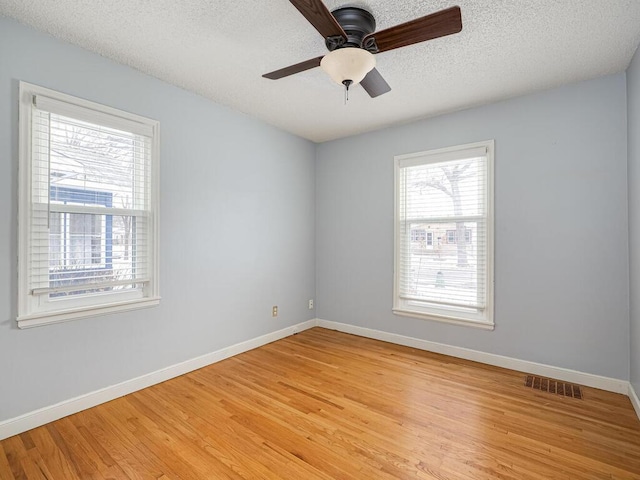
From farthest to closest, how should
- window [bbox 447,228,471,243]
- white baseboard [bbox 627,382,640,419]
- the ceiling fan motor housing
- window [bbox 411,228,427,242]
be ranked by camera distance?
window [bbox 411,228,427,242]
window [bbox 447,228,471,243]
white baseboard [bbox 627,382,640,419]
the ceiling fan motor housing

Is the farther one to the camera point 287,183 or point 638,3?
point 287,183

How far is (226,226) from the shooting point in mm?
3451

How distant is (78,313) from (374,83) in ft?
8.83

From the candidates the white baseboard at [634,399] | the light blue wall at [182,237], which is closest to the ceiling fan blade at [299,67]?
the light blue wall at [182,237]

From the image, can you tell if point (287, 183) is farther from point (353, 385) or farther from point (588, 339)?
point (588, 339)

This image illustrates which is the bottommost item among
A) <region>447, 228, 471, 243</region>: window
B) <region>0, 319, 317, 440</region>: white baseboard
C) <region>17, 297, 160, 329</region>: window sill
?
<region>0, 319, 317, 440</region>: white baseboard

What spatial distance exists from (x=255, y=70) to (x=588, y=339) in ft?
11.8

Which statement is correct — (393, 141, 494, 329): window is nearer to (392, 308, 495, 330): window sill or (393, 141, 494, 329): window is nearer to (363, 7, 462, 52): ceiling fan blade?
(392, 308, 495, 330): window sill

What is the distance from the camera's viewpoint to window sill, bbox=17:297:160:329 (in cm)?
216

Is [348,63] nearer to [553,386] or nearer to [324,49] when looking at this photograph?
[324,49]

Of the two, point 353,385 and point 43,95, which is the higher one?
point 43,95

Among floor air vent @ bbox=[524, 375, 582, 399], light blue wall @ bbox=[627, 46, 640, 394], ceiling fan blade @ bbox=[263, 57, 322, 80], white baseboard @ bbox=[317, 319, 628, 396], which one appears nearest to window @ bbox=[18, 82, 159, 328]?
ceiling fan blade @ bbox=[263, 57, 322, 80]

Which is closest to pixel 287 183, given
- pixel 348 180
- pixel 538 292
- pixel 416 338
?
pixel 348 180

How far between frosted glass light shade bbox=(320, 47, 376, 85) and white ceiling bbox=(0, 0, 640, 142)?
0.33 metres
